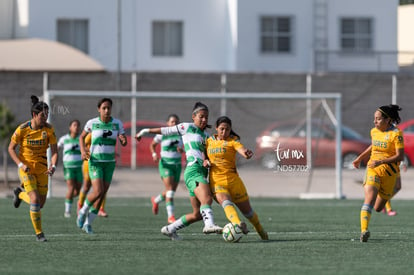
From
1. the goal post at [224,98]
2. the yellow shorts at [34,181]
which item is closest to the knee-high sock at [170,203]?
the yellow shorts at [34,181]

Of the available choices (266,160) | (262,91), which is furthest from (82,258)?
(262,91)

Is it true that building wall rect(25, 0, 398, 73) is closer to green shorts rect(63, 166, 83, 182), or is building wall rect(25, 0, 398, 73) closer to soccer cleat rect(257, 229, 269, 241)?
green shorts rect(63, 166, 83, 182)

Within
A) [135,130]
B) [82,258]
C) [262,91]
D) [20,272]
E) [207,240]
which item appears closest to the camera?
[20,272]

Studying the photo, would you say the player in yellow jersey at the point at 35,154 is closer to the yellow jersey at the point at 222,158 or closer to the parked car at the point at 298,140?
the yellow jersey at the point at 222,158

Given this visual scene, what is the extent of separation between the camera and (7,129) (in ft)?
97.1

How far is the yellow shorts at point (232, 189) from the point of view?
14.0 m

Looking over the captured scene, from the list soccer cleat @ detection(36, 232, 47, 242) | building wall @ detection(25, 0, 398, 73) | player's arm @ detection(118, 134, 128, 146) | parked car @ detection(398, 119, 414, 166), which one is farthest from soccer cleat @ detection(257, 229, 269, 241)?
building wall @ detection(25, 0, 398, 73)

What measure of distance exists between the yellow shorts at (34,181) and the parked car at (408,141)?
16684 millimetres

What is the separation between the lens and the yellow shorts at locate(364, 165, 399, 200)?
14398mm

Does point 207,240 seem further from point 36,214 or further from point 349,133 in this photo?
point 349,133

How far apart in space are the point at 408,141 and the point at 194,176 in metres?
18.6

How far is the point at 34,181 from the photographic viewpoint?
14.4 m

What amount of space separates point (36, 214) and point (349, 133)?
57.6 ft

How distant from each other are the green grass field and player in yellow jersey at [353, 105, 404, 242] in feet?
1.93
